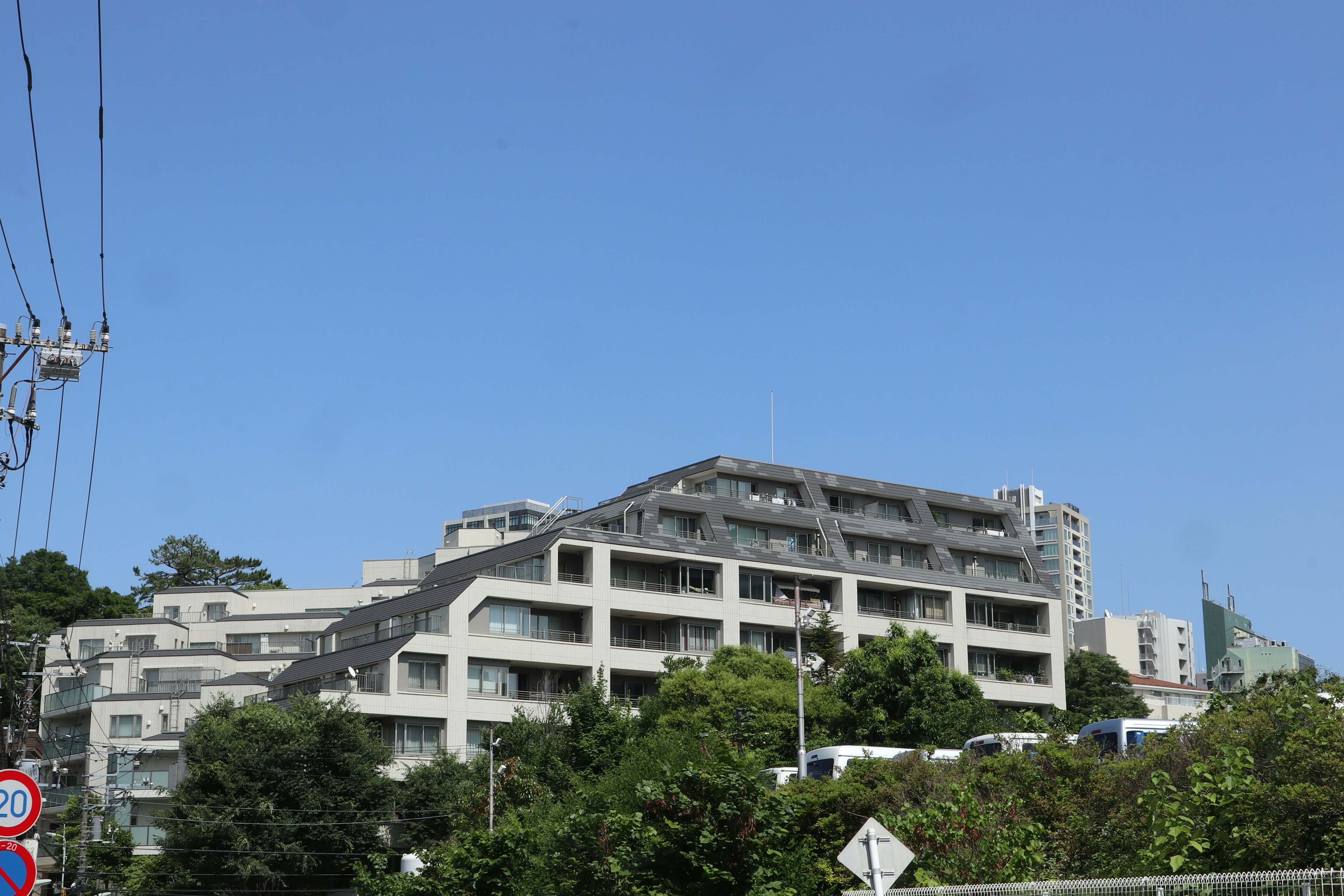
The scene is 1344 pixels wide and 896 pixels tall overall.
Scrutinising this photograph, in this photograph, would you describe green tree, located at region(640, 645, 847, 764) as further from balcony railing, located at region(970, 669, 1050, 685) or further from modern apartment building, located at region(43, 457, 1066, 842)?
balcony railing, located at region(970, 669, 1050, 685)

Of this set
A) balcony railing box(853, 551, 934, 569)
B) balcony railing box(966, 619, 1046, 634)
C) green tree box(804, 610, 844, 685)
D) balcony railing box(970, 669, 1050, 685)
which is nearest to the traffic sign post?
green tree box(804, 610, 844, 685)

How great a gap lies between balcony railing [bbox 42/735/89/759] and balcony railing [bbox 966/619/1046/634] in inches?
1928

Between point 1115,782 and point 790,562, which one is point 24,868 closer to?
point 1115,782

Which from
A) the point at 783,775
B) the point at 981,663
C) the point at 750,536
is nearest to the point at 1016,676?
the point at 981,663

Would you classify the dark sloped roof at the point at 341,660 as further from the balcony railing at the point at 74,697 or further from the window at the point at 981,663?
the window at the point at 981,663

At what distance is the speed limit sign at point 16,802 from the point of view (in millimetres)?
13898

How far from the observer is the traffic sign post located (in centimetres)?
1326

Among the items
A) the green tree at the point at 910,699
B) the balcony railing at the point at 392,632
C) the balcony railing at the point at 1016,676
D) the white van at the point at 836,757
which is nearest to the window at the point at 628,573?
the balcony railing at the point at 392,632

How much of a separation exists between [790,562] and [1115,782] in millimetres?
51834

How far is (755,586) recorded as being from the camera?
7625 cm

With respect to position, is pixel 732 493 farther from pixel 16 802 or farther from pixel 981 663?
pixel 16 802

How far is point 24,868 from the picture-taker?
13.4m

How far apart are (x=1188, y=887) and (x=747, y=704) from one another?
44791 millimetres

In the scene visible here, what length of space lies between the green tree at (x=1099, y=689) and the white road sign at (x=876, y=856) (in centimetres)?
7282
